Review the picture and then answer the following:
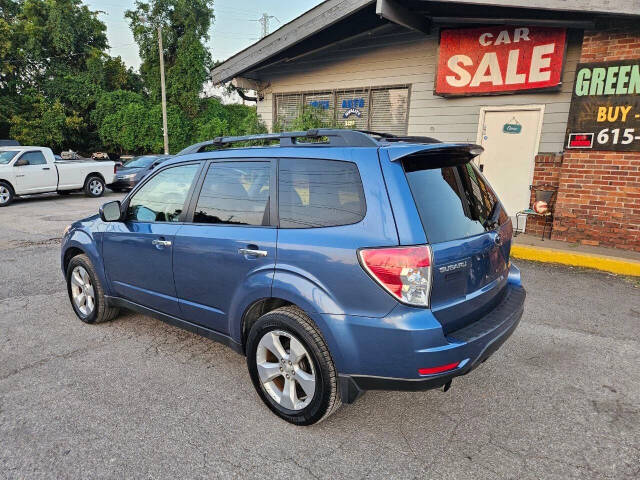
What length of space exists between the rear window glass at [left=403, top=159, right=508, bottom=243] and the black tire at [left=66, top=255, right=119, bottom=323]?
3162 millimetres

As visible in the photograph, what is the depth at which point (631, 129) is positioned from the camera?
652 centimetres

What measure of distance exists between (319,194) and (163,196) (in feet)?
5.29

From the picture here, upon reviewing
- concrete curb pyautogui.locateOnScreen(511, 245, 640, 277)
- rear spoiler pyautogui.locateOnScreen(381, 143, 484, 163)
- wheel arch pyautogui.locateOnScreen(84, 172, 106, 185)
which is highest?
rear spoiler pyautogui.locateOnScreen(381, 143, 484, 163)

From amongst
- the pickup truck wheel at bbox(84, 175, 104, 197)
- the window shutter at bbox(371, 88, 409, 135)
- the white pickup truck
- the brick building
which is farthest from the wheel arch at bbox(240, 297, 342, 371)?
the pickup truck wheel at bbox(84, 175, 104, 197)

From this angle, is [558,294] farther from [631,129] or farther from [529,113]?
[529,113]

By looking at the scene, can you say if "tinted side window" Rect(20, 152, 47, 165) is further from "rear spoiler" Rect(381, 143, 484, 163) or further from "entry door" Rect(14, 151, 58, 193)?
"rear spoiler" Rect(381, 143, 484, 163)

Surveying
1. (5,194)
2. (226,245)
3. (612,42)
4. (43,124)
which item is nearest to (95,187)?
(5,194)

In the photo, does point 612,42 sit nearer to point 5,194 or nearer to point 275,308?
point 275,308

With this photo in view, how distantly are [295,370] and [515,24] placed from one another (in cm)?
745

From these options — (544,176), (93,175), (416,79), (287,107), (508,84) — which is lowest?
(93,175)

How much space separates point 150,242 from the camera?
3432 millimetres

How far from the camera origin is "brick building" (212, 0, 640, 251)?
6641mm

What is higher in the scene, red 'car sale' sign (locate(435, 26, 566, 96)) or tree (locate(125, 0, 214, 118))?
tree (locate(125, 0, 214, 118))

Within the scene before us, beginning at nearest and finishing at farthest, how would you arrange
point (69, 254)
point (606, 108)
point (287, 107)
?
point (69, 254)
point (606, 108)
point (287, 107)
